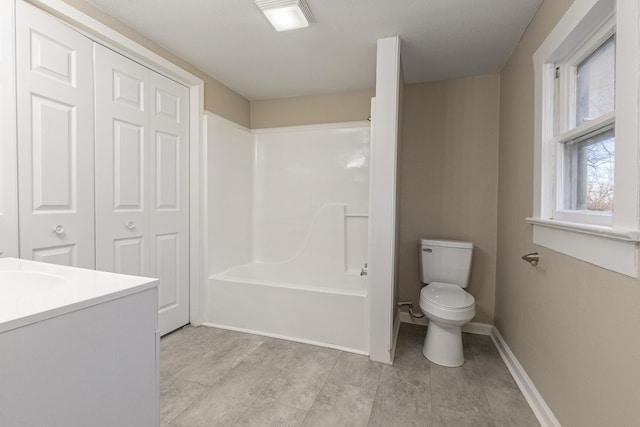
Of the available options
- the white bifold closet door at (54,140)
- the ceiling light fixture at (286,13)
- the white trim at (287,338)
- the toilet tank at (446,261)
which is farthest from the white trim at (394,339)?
the ceiling light fixture at (286,13)

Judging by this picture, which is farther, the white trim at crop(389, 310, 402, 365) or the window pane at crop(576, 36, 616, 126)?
the white trim at crop(389, 310, 402, 365)

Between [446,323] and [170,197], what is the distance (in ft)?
7.34

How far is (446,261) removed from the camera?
2428 mm

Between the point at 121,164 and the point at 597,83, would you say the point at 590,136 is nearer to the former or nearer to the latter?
the point at 597,83

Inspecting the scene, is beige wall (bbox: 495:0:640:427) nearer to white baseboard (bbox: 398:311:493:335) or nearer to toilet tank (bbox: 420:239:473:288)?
white baseboard (bbox: 398:311:493:335)

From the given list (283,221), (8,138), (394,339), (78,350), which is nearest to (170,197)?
(8,138)

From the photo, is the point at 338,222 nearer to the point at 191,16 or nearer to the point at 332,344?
the point at 332,344

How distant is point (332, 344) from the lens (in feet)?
7.32

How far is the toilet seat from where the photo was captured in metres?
1.98

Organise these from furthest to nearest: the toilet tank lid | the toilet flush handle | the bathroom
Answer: the toilet tank lid, the toilet flush handle, the bathroom

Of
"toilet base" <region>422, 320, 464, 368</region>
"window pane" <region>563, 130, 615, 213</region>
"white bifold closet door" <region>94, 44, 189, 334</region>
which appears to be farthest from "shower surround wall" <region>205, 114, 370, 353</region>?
"window pane" <region>563, 130, 615, 213</region>

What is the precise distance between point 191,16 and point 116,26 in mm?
498

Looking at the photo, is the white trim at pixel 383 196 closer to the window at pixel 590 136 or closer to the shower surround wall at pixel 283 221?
the shower surround wall at pixel 283 221

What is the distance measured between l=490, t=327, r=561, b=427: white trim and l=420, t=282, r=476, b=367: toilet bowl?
296mm
